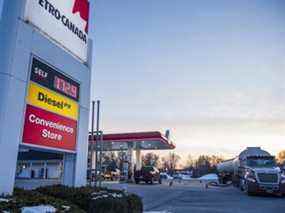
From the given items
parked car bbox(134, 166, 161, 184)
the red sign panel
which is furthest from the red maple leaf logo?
parked car bbox(134, 166, 161, 184)

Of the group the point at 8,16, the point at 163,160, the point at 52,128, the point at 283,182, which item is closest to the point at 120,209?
the point at 52,128

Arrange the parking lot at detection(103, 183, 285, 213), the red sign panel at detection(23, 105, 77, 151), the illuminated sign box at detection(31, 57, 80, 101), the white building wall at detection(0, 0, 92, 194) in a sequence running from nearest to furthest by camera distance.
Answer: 1. the white building wall at detection(0, 0, 92, 194)
2. the red sign panel at detection(23, 105, 77, 151)
3. the illuminated sign box at detection(31, 57, 80, 101)
4. the parking lot at detection(103, 183, 285, 213)

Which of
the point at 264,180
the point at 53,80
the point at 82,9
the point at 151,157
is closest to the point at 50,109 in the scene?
the point at 53,80

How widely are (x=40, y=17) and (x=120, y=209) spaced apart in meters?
4.97

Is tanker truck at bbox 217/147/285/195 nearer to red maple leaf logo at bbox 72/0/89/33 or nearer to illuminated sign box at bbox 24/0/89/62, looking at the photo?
illuminated sign box at bbox 24/0/89/62

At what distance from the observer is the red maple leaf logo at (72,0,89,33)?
1047cm

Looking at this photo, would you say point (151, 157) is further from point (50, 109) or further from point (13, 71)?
point (13, 71)

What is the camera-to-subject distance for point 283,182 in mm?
21562

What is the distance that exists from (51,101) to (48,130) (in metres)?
0.74

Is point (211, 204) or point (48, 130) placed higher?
point (48, 130)

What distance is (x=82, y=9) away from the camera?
10.9 metres

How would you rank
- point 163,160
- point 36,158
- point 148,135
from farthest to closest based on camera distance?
point 163,160
point 148,135
point 36,158

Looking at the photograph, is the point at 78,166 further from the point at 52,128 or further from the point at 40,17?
the point at 40,17

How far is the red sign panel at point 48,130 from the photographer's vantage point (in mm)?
7898
